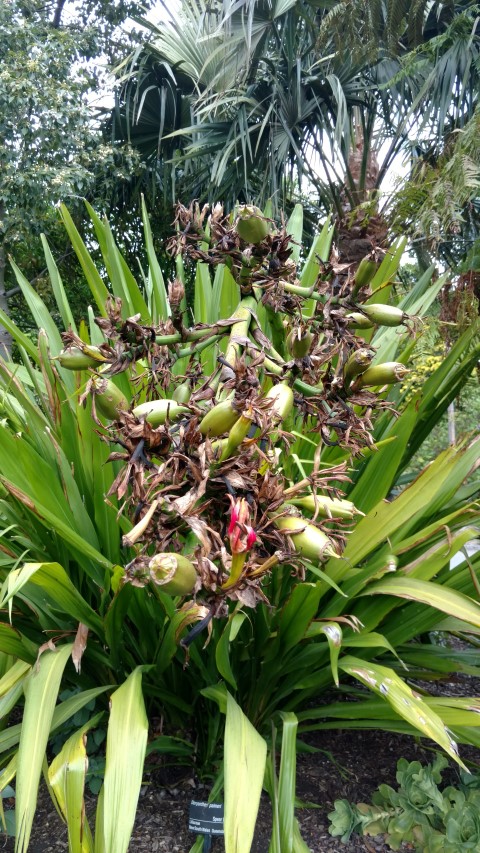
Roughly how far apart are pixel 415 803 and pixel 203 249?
120cm

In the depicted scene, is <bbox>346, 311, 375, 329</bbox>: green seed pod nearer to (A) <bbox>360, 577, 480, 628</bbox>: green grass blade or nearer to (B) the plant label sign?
(A) <bbox>360, 577, 480, 628</bbox>: green grass blade

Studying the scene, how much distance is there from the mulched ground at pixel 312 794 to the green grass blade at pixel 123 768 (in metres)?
0.42

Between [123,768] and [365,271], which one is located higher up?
[365,271]

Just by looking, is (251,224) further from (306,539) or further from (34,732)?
(34,732)

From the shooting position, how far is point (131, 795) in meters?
0.87

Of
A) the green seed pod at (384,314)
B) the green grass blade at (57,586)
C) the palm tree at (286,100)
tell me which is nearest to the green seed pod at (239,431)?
the green seed pod at (384,314)

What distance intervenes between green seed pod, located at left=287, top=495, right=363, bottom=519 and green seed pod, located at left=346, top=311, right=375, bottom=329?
0.26m

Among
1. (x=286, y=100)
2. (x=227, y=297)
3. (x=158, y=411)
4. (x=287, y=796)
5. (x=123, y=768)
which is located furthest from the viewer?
(x=286, y=100)

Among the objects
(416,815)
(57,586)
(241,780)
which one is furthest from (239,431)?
(416,815)

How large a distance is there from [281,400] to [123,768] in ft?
2.09

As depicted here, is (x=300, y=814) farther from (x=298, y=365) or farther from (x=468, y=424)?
(x=468, y=424)

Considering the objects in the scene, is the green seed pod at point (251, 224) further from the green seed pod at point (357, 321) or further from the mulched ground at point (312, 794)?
the mulched ground at point (312, 794)

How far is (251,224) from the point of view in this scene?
0.76m

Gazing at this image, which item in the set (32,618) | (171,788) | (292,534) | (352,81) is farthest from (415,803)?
(352,81)
